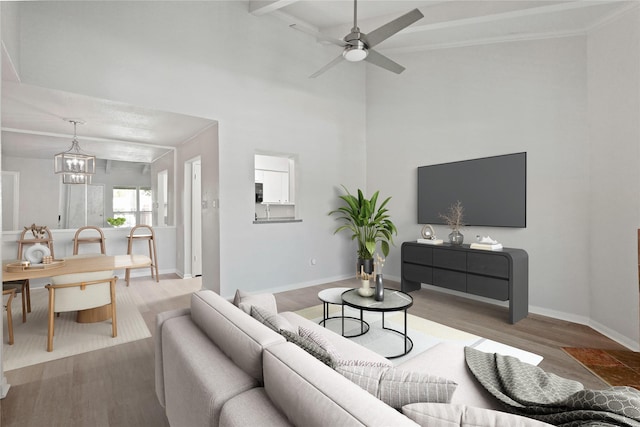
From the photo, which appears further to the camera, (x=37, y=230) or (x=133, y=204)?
(x=133, y=204)

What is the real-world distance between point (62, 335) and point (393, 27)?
165 inches

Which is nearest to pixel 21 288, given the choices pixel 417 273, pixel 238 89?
pixel 238 89

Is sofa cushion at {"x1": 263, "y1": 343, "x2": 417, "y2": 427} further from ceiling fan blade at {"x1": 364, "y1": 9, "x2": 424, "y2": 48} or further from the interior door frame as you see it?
the interior door frame

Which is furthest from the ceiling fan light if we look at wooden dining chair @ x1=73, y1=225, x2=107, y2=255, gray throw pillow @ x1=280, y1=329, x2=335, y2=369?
wooden dining chair @ x1=73, y1=225, x2=107, y2=255

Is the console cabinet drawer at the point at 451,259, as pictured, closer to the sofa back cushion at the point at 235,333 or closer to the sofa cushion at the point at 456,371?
the sofa cushion at the point at 456,371

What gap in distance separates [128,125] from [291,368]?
4481mm

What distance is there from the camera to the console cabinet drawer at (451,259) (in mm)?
3781

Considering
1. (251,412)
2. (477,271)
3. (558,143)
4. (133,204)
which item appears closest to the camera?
(251,412)

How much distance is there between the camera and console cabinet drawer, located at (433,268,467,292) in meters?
3.78

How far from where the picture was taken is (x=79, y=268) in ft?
9.46

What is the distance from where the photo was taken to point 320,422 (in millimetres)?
799

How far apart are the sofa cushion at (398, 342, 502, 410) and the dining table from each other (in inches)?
107

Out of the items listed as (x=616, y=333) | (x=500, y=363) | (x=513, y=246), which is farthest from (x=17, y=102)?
(x=616, y=333)

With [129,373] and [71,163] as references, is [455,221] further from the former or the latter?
[71,163]
